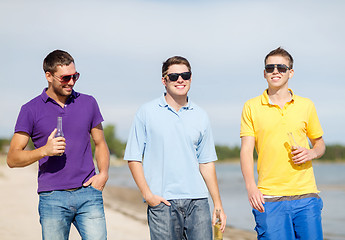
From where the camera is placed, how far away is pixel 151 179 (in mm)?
4406

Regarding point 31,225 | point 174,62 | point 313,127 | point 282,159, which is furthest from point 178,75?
point 31,225

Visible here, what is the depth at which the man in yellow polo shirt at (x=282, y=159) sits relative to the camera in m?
4.47

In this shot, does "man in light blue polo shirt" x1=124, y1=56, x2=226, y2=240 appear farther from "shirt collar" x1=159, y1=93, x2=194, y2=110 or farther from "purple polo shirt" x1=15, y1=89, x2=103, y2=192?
"purple polo shirt" x1=15, y1=89, x2=103, y2=192

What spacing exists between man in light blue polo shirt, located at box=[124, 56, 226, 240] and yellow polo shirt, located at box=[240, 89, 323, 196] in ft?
1.62

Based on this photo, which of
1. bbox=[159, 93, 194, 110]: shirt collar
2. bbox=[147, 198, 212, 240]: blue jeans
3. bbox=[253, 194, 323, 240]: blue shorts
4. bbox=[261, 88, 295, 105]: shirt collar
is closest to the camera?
bbox=[147, 198, 212, 240]: blue jeans

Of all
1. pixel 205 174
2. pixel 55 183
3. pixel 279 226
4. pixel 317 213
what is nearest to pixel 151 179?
pixel 205 174

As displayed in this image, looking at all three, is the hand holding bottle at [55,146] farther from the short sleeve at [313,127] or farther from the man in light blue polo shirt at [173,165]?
the short sleeve at [313,127]

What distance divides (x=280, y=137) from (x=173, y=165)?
3.54 feet

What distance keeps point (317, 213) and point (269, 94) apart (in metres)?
1.26

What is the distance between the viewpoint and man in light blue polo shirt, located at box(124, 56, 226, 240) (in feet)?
14.3

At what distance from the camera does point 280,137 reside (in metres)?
4.54

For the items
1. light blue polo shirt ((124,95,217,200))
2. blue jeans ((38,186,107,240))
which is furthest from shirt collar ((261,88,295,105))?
blue jeans ((38,186,107,240))

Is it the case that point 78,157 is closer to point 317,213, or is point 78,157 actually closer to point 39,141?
point 39,141

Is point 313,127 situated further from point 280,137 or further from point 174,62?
point 174,62
